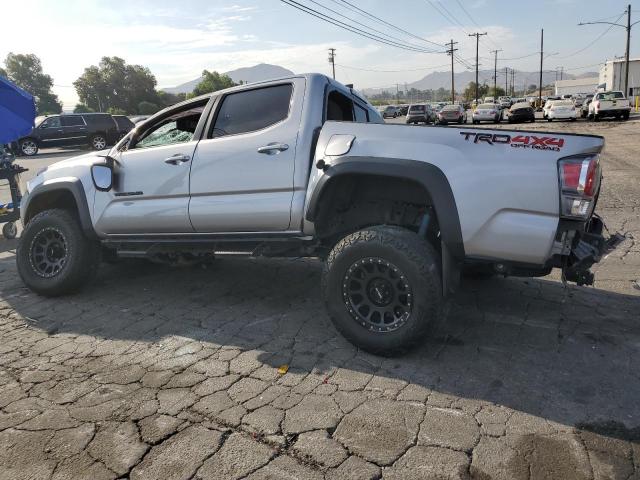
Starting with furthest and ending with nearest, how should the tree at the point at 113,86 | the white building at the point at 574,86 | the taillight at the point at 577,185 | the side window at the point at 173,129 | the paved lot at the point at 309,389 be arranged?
the white building at the point at 574,86 < the tree at the point at 113,86 < the side window at the point at 173,129 < the taillight at the point at 577,185 < the paved lot at the point at 309,389

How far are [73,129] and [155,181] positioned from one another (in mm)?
24605

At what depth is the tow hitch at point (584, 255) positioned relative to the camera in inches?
126

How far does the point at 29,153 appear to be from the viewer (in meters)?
24.9

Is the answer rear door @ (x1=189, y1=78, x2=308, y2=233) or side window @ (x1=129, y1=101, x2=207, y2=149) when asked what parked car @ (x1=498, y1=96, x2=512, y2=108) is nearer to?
side window @ (x1=129, y1=101, x2=207, y2=149)

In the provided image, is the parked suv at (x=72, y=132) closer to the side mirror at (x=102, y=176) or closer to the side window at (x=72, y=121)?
the side window at (x=72, y=121)

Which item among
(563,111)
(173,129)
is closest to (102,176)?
(173,129)

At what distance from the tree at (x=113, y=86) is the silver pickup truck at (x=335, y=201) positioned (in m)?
74.1

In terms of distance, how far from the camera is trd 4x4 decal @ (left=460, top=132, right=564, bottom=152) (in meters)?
3.04

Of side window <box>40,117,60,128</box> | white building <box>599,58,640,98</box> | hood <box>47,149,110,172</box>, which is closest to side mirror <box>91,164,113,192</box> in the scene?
hood <box>47,149,110,172</box>

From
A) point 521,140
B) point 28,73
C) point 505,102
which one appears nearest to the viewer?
point 521,140

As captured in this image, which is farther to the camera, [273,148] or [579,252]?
[273,148]

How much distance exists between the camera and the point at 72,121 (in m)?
25.9

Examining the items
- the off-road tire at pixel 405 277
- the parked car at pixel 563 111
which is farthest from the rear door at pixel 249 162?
the parked car at pixel 563 111

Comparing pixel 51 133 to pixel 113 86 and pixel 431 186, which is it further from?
pixel 113 86
